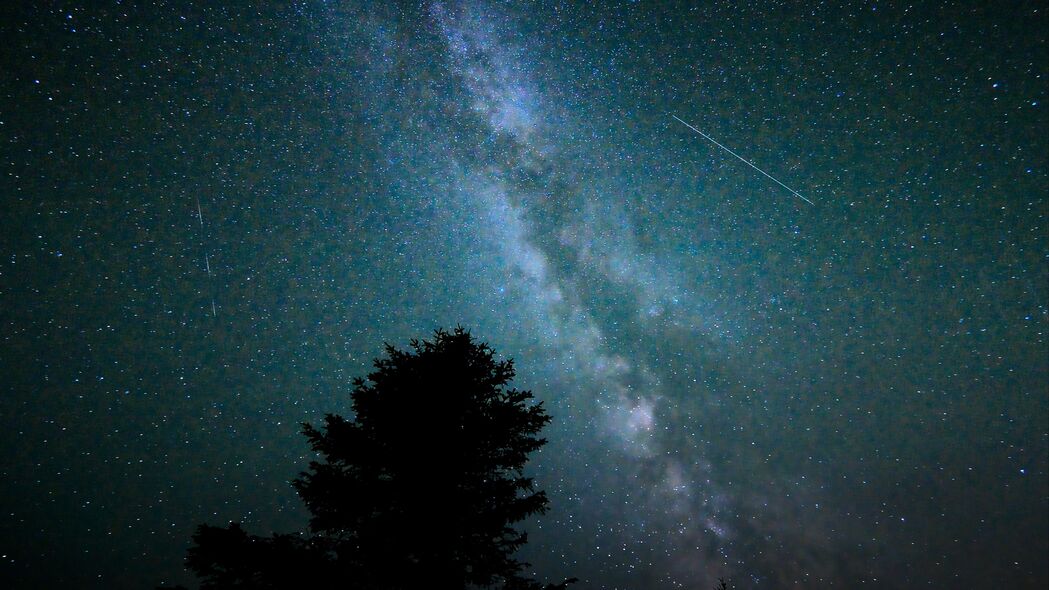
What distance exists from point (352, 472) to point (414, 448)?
0.94m

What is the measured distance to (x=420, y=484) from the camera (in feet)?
17.0

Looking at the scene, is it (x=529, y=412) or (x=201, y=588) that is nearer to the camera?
(x=201, y=588)

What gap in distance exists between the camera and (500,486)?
555 cm

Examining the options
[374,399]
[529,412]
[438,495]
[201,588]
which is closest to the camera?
[201,588]

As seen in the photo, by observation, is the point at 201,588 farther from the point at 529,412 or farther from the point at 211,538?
the point at 529,412

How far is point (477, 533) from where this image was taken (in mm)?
5332

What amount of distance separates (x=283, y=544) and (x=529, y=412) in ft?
10.6

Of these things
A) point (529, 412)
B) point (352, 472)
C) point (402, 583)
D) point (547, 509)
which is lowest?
point (402, 583)

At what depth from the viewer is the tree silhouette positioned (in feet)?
15.6

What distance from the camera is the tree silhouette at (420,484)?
4770 mm

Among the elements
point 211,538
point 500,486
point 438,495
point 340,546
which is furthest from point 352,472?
point 500,486

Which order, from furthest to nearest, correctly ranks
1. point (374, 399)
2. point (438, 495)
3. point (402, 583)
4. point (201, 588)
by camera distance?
point (374, 399) < point (438, 495) < point (402, 583) < point (201, 588)

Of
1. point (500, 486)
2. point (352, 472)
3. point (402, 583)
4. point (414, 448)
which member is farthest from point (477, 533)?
point (352, 472)

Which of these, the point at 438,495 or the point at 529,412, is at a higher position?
Result: the point at 529,412
